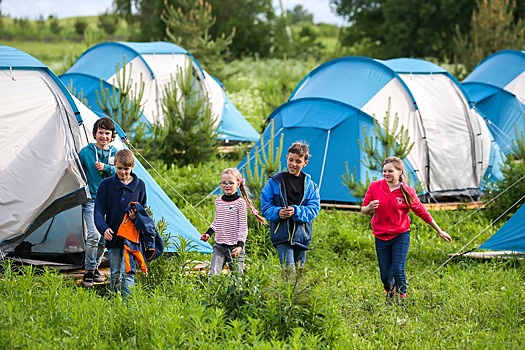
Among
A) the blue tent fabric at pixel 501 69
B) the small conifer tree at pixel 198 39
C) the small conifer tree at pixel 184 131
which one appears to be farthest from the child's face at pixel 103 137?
the small conifer tree at pixel 198 39

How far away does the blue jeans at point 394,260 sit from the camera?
280 inches

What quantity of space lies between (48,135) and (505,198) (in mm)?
6163

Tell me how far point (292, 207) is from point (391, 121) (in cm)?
538

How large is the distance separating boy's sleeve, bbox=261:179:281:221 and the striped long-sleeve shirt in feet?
0.59

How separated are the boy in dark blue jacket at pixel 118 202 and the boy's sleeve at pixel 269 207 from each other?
1.05m

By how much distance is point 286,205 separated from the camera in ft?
23.0

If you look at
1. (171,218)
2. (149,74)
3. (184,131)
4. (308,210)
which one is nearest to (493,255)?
(308,210)

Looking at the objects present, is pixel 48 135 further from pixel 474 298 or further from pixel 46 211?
pixel 474 298

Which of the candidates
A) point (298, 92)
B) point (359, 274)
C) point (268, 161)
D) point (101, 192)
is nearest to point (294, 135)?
point (298, 92)

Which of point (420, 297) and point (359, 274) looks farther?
point (359, 274)

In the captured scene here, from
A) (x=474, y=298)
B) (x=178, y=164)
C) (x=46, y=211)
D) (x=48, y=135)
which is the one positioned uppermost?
(x=48, y=135)

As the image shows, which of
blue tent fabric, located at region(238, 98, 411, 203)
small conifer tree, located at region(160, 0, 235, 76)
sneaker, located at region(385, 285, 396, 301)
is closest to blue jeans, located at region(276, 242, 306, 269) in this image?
sneaker, located at region(385, 285, 396, 301)

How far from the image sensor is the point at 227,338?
5414mm

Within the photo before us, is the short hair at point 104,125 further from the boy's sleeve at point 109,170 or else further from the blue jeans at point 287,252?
the blue jeans at point 287,252
